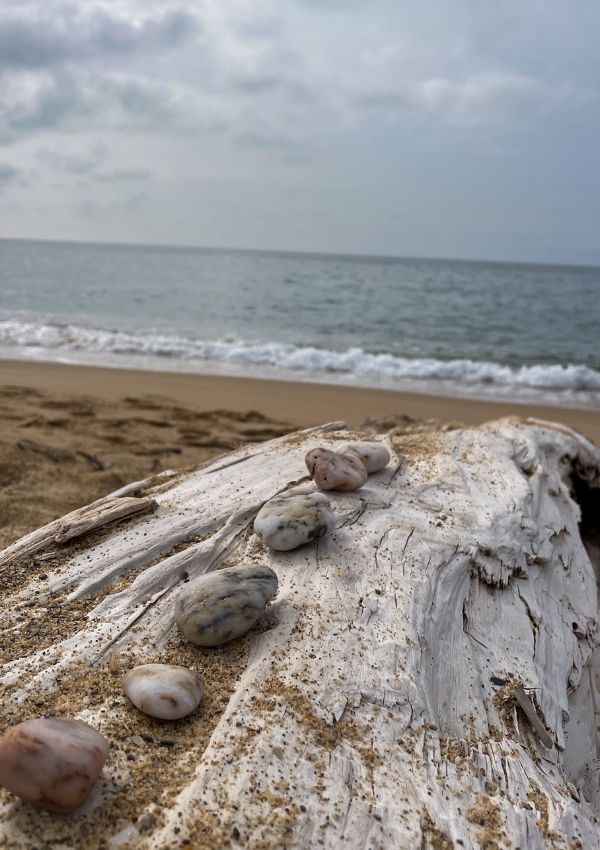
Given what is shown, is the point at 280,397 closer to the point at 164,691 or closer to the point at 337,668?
the point at 337,668

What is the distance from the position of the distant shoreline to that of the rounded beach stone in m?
4.88

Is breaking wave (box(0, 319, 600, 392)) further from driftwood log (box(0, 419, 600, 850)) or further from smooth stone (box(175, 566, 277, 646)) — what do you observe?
smooth stone (box(175, 566, 277, 646))

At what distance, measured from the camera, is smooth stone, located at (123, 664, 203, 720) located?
5.31ft

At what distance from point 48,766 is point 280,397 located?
744 centimetres

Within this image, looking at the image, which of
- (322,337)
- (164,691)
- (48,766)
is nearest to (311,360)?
(322,337)

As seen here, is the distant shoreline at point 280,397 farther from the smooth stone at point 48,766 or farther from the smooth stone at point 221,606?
the smooth stone at point 48,766

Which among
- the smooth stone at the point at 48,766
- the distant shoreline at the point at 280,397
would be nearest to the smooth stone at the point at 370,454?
the smooth stone at the point at 48,766

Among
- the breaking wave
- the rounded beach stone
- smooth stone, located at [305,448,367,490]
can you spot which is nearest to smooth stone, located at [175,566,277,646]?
the rounded beach stone

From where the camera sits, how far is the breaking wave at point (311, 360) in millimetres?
11016

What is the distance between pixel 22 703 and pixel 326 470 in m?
1.53

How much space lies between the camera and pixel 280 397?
866 centimetres

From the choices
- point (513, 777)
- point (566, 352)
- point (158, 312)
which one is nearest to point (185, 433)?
point (513, 777)

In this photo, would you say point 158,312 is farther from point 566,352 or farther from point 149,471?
point 149,471

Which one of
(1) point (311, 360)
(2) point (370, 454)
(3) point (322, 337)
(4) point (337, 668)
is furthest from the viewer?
(3) point (322, 337)
